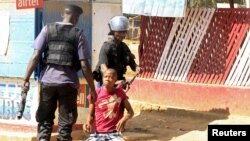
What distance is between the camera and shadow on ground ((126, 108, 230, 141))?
8.92 meters

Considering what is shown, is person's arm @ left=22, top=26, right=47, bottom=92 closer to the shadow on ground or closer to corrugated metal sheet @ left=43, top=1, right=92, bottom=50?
corrugated metal sheet @ left=43, top=1, right=92, bottom=50

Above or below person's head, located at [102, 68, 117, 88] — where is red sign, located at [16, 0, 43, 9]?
above

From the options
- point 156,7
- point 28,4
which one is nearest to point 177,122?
point 156,7

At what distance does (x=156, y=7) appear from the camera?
1030cm

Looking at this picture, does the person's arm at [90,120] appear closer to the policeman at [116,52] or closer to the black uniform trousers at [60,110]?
the black uniform trousers at [60,110]

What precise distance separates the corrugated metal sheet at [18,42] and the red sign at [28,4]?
3.0 inches

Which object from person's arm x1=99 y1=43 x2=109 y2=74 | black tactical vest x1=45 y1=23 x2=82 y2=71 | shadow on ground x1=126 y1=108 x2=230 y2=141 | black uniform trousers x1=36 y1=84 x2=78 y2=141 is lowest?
shadow on ground x1=126 y1=108 x2=230 y2=141

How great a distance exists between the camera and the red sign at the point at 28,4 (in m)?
7.29

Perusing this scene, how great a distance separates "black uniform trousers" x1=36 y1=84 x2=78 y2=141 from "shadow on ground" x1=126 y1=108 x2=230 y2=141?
2.51 metres

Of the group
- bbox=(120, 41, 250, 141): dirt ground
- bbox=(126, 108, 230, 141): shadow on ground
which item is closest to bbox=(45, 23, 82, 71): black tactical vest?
bbox=(120, 41, 250, 141): dirt ground

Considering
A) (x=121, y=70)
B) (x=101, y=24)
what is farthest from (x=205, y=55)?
(x=121, y=70)

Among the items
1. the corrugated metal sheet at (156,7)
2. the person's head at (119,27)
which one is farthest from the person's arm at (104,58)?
the corrugated metal sheet at (156,7)

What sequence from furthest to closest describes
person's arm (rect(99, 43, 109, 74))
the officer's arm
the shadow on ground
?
the shadow on ground < person's arm (rect(99, 43, 109, 74)) < the officer's arm

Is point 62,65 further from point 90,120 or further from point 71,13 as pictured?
point 90,120
